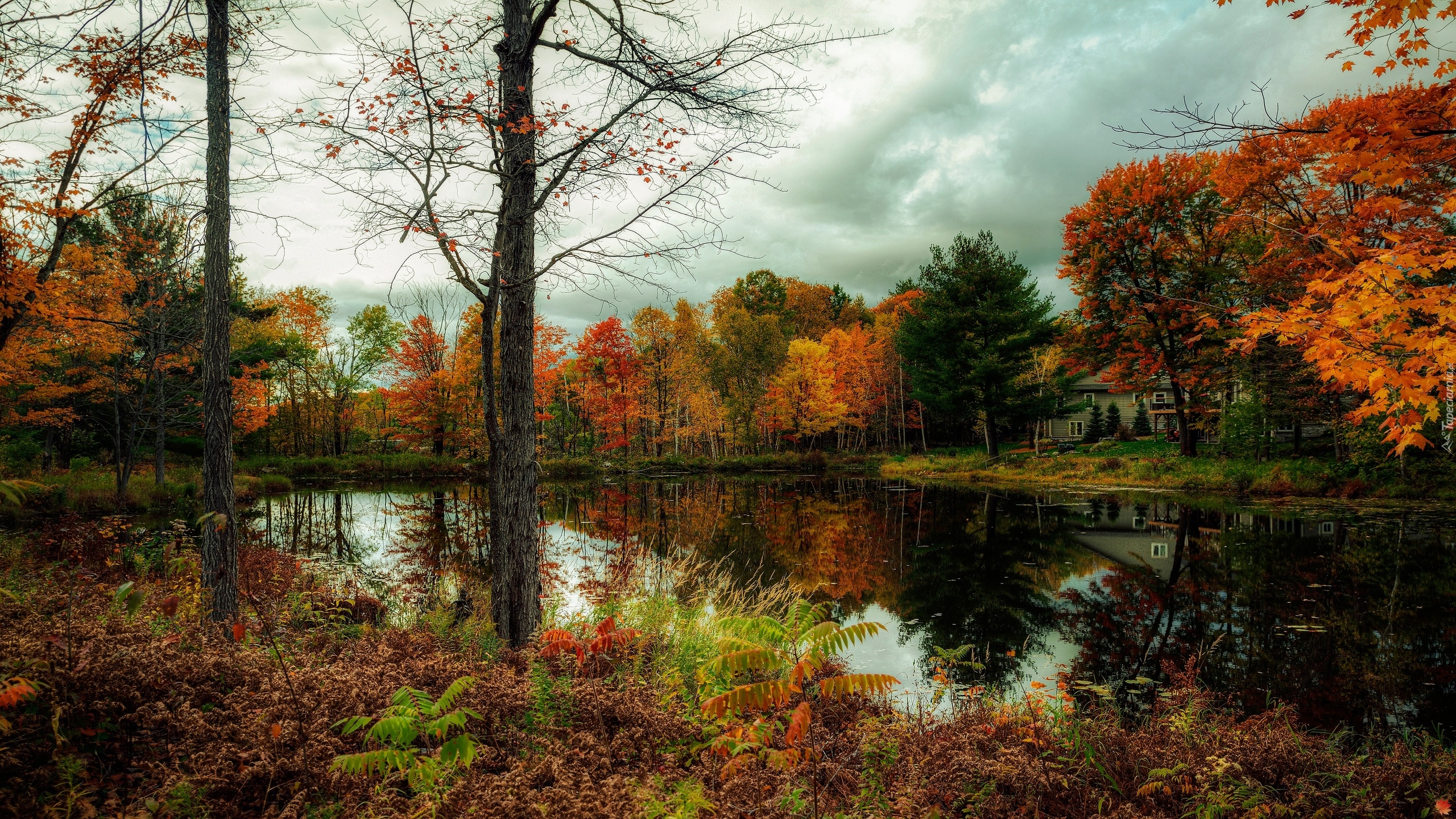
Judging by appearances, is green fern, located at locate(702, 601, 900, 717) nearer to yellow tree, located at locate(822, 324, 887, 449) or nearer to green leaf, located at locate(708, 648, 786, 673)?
green leaf, located at locate(708, 648, 786, 673)

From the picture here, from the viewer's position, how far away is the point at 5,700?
7.10ft

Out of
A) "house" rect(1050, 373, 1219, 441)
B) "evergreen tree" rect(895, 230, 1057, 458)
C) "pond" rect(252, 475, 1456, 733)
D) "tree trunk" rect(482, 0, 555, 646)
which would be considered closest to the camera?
"tree trunk" rect(482, 0, 555, 646)

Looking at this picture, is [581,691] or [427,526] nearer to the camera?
[581,691]

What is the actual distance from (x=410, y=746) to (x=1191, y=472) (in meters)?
28.2

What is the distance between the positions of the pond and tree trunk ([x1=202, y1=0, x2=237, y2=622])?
3.34 metres

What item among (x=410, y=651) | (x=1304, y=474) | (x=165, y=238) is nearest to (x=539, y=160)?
(x=410, y=651)

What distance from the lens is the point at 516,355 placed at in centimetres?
562

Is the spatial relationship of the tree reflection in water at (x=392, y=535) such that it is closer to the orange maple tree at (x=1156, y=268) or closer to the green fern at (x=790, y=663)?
the green fern at (x=790, y=663)

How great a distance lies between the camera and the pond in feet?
23.6

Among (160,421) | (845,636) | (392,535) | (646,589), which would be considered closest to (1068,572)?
(646,589)

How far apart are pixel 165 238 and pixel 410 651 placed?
42.5ft

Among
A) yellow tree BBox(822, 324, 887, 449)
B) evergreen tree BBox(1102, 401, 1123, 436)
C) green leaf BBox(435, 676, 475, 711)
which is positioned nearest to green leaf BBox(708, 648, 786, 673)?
green leaf BBox(435, 676, 475, 711)

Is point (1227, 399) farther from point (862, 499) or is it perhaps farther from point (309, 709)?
point (309, 709)

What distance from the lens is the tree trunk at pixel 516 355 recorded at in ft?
18.3
